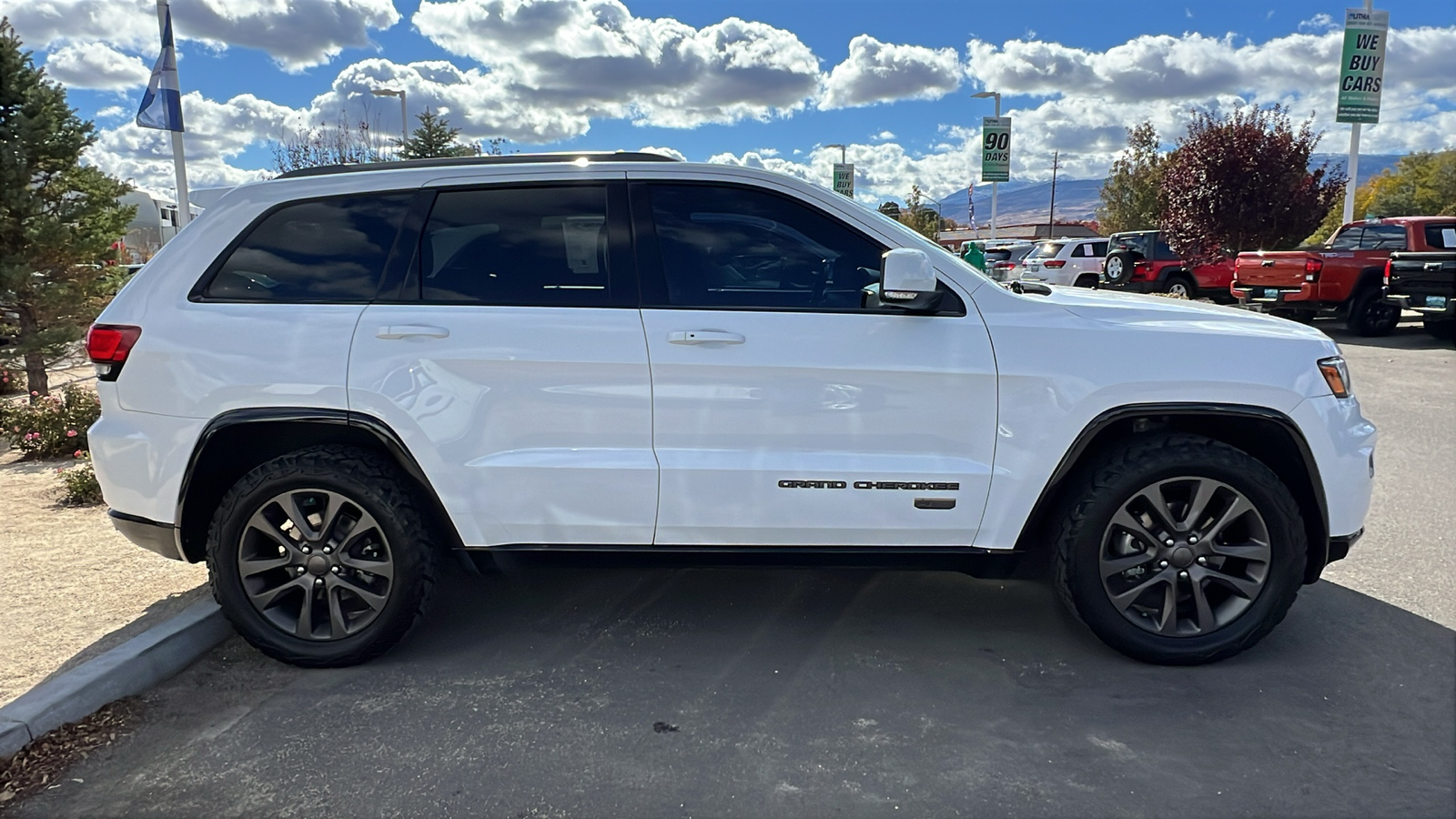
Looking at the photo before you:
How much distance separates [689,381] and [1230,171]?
22.6 metres

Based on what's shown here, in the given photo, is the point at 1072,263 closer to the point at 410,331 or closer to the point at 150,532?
the point at 410,331

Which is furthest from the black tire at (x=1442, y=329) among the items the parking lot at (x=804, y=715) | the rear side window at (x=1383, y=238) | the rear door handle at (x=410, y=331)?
the rear door handle at (x=410, y=331)

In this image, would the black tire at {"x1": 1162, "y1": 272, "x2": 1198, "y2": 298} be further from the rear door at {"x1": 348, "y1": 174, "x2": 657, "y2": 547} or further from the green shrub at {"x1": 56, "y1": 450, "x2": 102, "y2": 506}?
the green shrub at {"x1": 56, "y1": 450, "x2": 102, "y2": 506}

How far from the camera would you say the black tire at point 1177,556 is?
3453 millimetres

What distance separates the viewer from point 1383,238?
15.2 m

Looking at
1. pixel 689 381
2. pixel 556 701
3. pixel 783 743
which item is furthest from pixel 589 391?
pixel 783 743

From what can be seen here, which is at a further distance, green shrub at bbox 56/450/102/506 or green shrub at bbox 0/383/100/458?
green shrub at bbox 0/383/100/458

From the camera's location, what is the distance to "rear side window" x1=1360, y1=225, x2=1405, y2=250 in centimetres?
1498

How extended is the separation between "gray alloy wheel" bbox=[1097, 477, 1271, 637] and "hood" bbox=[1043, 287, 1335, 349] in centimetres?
57

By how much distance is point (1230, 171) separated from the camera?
22.1 m

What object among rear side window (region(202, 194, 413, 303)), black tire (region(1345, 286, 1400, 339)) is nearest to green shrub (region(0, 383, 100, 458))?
rear side window (region(202, 194, 413, 303))

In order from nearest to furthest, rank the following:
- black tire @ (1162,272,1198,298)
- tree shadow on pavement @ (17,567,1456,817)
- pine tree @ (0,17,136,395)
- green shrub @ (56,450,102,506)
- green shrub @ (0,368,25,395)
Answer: tree shadow on pavement @ (17,567,1456,817), green shrub @ (56,450,102,506), pine tree @ (0,17,136,395), green shrub @ (0,368,25,395), black tire @ (1162,272,1198,298)

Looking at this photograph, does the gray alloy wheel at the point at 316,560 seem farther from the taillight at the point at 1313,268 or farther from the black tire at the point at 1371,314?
the black tire at the point at 1371,314

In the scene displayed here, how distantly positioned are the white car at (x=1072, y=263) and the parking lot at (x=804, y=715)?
61.5 feet
